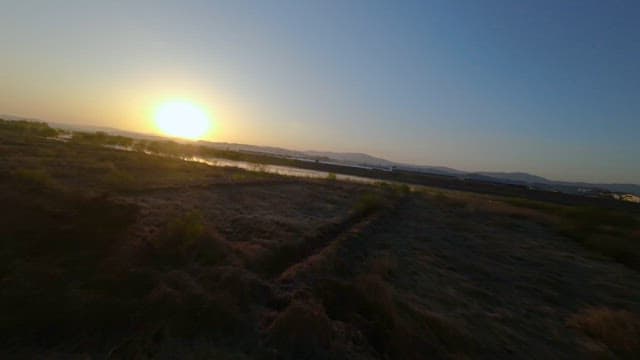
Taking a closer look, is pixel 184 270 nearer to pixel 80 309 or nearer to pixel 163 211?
pixel 80 309

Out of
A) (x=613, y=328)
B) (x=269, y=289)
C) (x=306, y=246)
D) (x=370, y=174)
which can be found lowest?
(x=370, y=174)

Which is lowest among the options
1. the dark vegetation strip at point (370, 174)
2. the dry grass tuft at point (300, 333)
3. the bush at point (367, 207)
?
the dark vegetation strip at point (370, 174)

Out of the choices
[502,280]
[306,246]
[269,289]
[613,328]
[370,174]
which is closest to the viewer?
[269,289]

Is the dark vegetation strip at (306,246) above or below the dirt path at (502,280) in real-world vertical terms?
above

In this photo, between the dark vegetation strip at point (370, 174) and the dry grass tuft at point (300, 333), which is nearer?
the dry grass tuft at point (300, 333)

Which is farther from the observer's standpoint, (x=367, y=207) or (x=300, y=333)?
(x=367, y=207)

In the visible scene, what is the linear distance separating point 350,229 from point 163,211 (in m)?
6.37

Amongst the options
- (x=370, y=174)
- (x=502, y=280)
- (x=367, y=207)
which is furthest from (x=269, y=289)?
(x=370, y=174)

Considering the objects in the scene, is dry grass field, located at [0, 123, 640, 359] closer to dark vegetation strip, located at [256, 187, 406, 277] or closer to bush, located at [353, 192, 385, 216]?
dark vegetation strip, located at [256, 187, 406, 277]

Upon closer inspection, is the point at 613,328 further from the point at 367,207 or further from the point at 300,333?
the point at 367,207

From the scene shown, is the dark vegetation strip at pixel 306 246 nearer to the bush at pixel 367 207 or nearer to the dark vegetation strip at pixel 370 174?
the bush at pixel 367 207

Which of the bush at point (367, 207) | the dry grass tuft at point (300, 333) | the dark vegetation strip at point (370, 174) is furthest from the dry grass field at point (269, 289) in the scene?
the dark vegetation strip at point (370, 174)

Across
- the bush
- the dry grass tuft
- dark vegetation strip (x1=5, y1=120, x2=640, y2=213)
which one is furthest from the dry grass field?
dark vegetation strip (x1=5, y1=120, x2=640, y2=213)

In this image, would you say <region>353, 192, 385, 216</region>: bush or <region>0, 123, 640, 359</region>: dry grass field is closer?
<region>0, 123, 640, 359</region>: dry grass field
